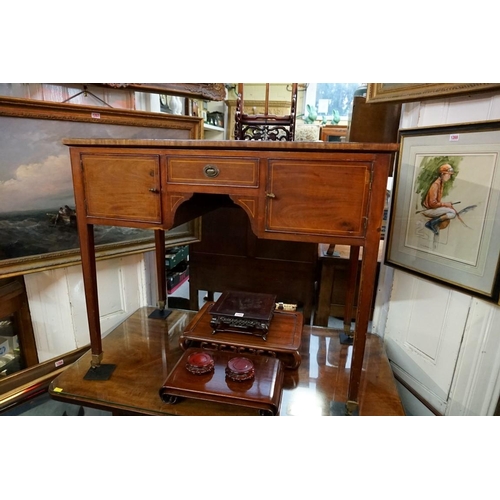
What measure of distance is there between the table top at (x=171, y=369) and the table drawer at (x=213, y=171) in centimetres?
97

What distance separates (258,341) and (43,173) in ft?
4.61

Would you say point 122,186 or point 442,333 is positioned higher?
point 122,186

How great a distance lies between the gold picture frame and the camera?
4.24 feet

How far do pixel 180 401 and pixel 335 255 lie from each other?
59.1 inches

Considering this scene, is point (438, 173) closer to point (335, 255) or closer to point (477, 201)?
point (477, 201)

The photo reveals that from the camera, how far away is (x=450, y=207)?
4.91 ft

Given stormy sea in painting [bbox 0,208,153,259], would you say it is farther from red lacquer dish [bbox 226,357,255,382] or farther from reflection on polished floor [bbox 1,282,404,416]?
red lacquer dish [bbox 226,357,255,382]

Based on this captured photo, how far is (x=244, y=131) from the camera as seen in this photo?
67.5 inches

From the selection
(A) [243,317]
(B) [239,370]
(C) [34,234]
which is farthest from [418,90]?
(C) [34,234]

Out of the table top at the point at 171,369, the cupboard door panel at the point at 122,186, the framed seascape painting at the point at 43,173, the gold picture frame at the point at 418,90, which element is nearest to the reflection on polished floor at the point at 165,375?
the table top at the point at 171,369

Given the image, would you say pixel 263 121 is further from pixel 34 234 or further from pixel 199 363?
pixel 34 234

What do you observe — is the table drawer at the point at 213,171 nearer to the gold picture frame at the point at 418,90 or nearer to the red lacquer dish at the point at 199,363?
the red lacquer dish at the point at 199,363

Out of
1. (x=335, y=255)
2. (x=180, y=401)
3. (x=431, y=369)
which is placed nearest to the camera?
(x=180, y=401)

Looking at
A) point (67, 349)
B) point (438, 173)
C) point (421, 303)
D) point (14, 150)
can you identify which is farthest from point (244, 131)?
point (67, 349)
